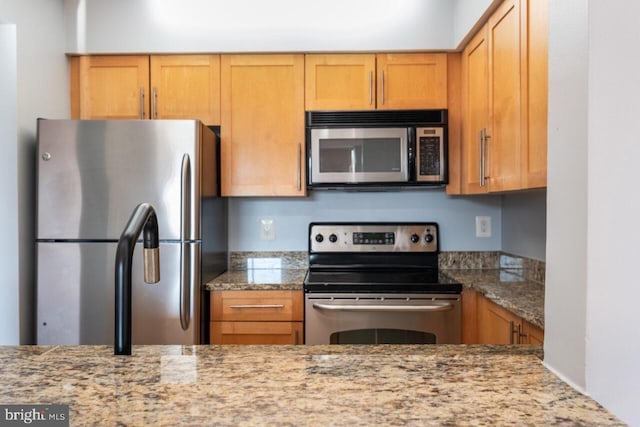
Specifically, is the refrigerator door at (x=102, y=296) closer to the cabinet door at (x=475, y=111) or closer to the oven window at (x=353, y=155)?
the oven window at (x=353, y=155)

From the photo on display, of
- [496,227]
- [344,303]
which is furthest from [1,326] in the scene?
[496,227]

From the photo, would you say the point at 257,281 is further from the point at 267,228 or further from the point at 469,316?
the point at 469,316

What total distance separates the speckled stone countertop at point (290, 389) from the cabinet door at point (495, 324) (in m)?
1.10

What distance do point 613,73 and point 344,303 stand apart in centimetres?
171

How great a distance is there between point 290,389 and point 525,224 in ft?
7.09

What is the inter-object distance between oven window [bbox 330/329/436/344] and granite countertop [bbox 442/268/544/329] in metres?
0.34

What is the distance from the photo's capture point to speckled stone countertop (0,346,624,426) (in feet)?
1.57

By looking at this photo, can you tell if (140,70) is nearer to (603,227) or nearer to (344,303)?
(344,303)

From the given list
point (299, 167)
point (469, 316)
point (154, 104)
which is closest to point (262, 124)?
point (299, 167)

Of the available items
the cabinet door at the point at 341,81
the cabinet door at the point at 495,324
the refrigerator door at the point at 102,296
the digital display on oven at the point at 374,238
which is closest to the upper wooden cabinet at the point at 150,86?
the cabinet door at the point at 341,81

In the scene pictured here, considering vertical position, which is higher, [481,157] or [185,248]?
[481,157]

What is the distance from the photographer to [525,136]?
1.65 metres

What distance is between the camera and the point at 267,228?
272 centimetres

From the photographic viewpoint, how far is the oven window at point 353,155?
2.37 metres
